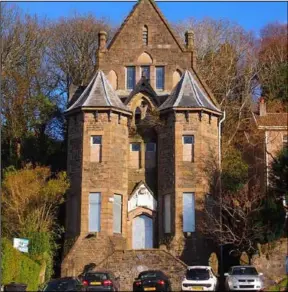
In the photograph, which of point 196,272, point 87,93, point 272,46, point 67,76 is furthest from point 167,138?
point 272,46

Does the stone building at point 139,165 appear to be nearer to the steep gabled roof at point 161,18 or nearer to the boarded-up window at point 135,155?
the boarded-up window at point 135,155

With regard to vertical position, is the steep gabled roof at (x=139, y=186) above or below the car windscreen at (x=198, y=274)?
above

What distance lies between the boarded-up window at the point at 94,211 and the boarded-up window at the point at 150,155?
4.45m

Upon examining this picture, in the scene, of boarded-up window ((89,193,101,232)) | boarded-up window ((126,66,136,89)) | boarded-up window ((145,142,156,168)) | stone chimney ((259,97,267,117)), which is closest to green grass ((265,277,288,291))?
boarded-up window ((89,193,101,232))

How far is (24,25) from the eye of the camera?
6038cm

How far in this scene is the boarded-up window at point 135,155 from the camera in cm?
4603

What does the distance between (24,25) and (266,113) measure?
69.1 feet

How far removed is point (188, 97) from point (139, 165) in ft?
17.3

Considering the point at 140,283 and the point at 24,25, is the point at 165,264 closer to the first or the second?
the point at 140,283

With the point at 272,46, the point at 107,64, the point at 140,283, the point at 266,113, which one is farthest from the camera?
the point at 272,46

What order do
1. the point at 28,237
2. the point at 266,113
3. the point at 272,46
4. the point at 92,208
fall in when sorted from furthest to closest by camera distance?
the point at 272,46, the point at 266,113, the point at 92,208, the point at 28,237

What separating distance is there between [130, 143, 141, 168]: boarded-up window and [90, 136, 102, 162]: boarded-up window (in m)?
2.80

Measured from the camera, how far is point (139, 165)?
46.0 m

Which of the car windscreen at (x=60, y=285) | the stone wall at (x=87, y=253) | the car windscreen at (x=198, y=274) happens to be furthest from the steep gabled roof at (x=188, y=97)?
the car windscreen at (x=60, y=285)
